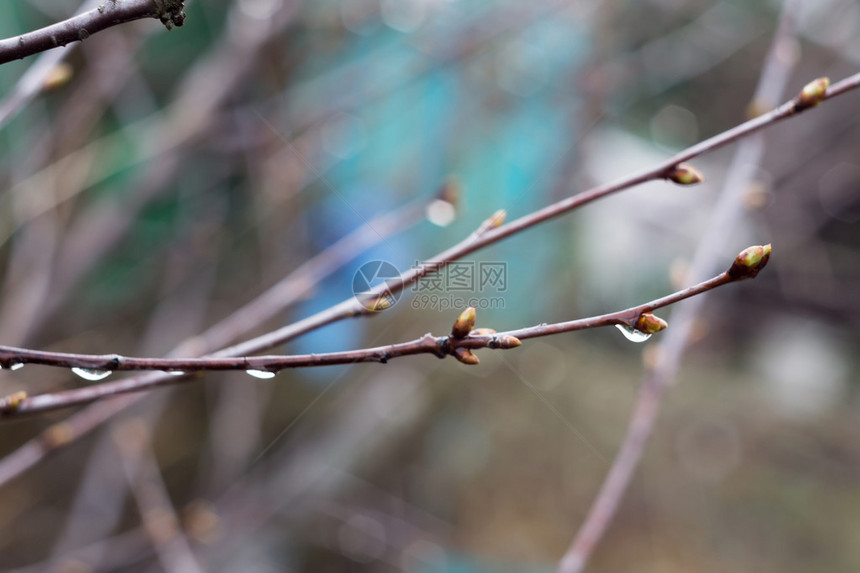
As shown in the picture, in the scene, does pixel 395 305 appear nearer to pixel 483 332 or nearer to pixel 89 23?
pixel 483 332

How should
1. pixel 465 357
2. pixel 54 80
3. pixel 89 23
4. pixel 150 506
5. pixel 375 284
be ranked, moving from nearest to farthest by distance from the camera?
pixel 89 23 → pixel 465 357 → pixel 54 80 → pixel 375 284 → pixel 150 506

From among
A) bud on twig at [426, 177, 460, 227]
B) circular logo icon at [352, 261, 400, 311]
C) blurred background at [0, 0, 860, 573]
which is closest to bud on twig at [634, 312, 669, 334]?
circular logo icon at [352, 261, 400, 311]

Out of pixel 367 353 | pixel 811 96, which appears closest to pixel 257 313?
pixel 367 353

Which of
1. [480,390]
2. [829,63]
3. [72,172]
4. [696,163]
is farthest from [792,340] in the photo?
[72,172]

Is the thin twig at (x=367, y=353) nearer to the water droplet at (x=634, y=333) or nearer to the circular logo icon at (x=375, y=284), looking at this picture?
the water droplet at (x=634, y=333)

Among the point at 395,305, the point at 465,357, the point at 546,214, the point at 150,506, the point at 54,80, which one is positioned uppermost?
the point at 54,80
